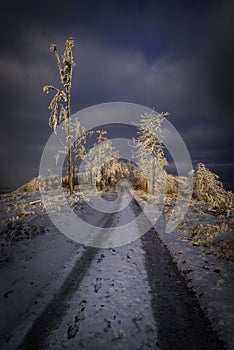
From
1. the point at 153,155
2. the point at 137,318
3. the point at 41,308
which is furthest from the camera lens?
the point at 153,155

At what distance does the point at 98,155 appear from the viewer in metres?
33.1

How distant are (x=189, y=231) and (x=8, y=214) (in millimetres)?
11036

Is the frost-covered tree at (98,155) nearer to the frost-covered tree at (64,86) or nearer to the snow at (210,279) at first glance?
the frost-covered tree at (64,86)

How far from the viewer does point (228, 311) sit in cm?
462

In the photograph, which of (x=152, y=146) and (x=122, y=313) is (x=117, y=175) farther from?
(x=122, y=313)

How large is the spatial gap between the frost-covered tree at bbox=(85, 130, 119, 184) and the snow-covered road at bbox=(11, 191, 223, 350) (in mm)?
25385

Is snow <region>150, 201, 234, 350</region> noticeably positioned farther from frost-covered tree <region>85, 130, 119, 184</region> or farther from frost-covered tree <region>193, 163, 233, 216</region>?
frost-covered tree <region>85, 130, 119, 184</region>

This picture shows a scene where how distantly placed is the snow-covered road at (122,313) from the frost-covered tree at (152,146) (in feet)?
69.5

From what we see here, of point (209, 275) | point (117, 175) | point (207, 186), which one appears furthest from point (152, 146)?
point (209, 275)

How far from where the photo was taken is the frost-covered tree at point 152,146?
Answer: 26594 millimetres

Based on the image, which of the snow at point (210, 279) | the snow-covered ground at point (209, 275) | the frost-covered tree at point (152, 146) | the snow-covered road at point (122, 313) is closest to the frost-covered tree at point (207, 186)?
the frost-covered tree at point (152, 146)

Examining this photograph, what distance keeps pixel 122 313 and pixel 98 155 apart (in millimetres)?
29639

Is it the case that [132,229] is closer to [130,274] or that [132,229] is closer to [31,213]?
[130,274]

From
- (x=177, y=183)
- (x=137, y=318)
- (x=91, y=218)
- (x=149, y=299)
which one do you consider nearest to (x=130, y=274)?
(x=149, y=299)
